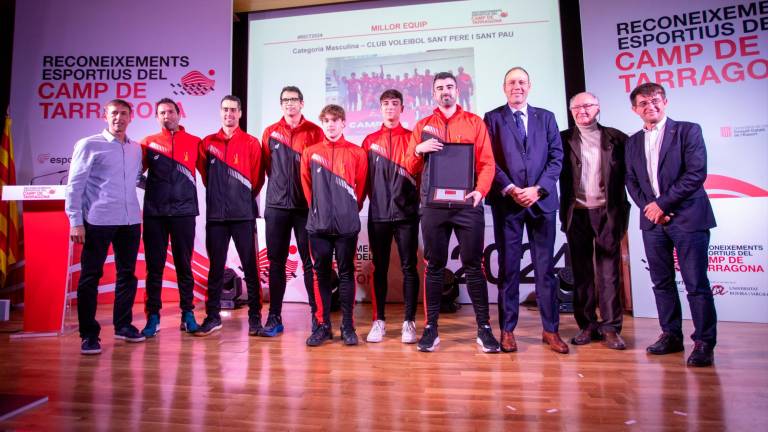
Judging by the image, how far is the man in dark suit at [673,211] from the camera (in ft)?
7.59

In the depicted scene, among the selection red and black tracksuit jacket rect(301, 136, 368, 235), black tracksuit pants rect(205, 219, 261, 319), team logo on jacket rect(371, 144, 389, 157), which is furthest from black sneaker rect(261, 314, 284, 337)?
team logo on jacket rect(371, 144, 389, 157)

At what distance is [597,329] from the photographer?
9.05 feet

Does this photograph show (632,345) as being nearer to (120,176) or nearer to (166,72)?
(120,176)

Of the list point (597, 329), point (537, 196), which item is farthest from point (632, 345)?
point (537, 196)

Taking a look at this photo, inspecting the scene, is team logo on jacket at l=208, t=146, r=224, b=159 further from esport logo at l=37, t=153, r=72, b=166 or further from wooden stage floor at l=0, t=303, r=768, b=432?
esport logo at l=37, t=153, r=72, b=166

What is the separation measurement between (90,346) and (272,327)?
3.55 feet

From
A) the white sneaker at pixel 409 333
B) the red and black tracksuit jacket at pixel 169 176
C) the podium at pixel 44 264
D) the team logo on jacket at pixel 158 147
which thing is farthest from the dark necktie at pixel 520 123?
the podium at pixel 44 264

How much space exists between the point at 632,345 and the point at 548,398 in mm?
1213

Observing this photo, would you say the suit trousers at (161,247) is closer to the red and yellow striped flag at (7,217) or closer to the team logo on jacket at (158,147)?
the team logo on jacket at (158,147)

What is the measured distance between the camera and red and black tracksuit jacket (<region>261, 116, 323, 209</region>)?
2893 millimetres

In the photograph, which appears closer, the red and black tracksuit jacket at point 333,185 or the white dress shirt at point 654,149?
the white dress shirt at point 654,149

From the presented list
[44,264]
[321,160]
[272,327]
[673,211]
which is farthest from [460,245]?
[44,264]

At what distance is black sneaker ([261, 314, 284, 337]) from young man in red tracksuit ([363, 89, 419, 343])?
677mm

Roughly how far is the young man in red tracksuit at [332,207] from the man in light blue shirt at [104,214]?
3.87ft
